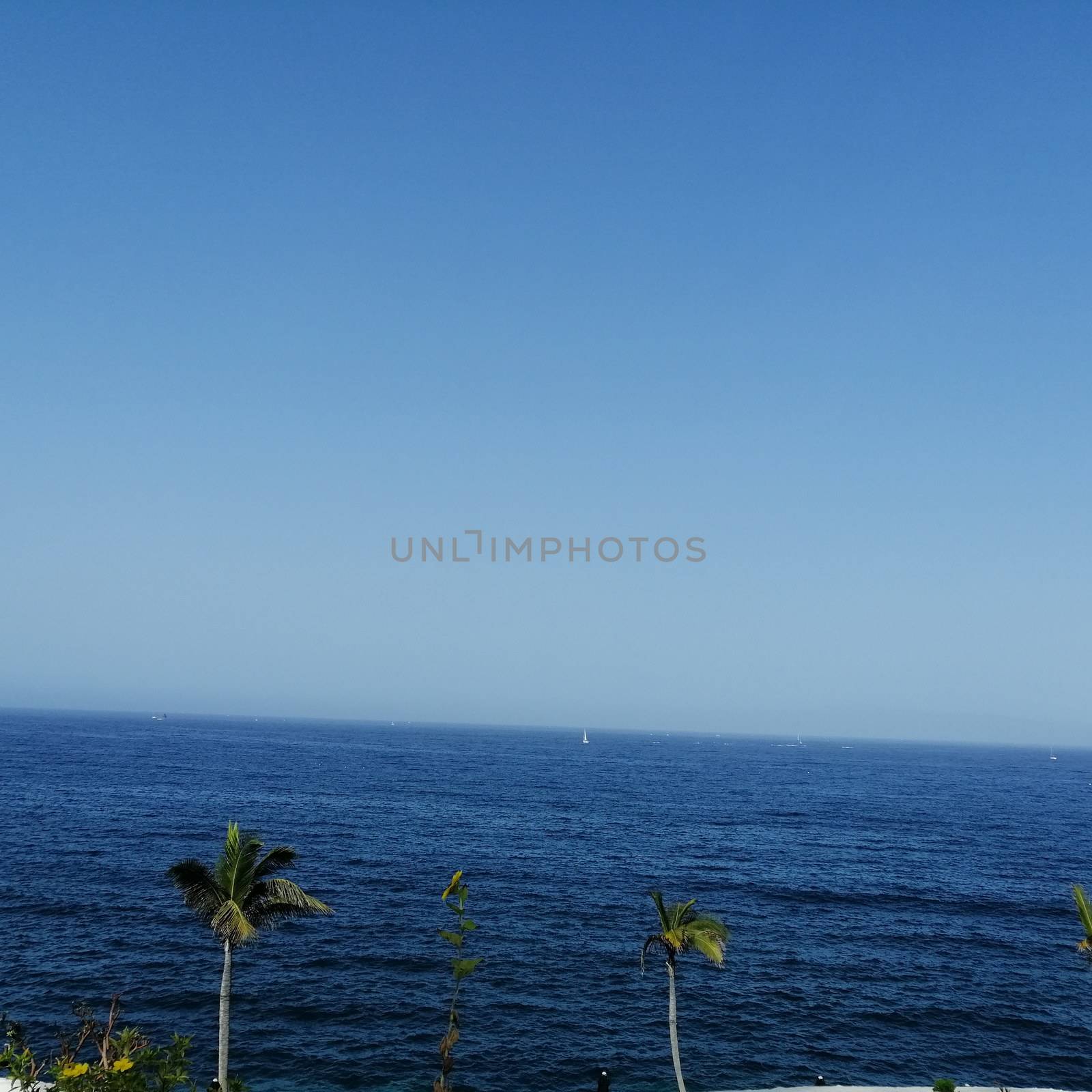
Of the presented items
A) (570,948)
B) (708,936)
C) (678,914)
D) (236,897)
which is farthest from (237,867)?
(570,948)

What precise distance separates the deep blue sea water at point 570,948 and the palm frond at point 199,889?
58.4ft

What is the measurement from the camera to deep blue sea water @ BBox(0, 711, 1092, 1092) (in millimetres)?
42312

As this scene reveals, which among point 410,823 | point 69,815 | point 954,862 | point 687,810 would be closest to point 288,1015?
point 410,823

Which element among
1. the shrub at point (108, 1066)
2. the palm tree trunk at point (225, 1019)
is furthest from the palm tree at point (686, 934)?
the shrub at point (108, 1066)

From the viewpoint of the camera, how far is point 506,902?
69000 millimetres

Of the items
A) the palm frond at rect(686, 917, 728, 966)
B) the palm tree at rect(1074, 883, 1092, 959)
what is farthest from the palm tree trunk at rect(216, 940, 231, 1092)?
the palm tree at rect(1074, 883, 1092, 959)

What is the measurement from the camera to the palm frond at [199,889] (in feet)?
84.5

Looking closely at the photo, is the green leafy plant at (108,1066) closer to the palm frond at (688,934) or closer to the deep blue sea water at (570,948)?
the palm frond at (688,934)

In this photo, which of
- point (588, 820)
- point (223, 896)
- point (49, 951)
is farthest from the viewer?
point (588, 820)

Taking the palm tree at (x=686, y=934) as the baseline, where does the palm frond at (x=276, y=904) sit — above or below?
above

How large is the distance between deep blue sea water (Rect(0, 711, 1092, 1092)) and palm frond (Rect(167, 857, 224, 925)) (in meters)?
17.8

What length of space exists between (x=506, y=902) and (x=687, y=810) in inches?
2675

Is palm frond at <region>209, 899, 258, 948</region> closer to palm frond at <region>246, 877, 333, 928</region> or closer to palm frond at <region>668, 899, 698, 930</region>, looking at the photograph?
palm frond at <region>246, 877, 333, 928</region>

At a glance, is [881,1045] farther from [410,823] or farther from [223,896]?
[410,823]
